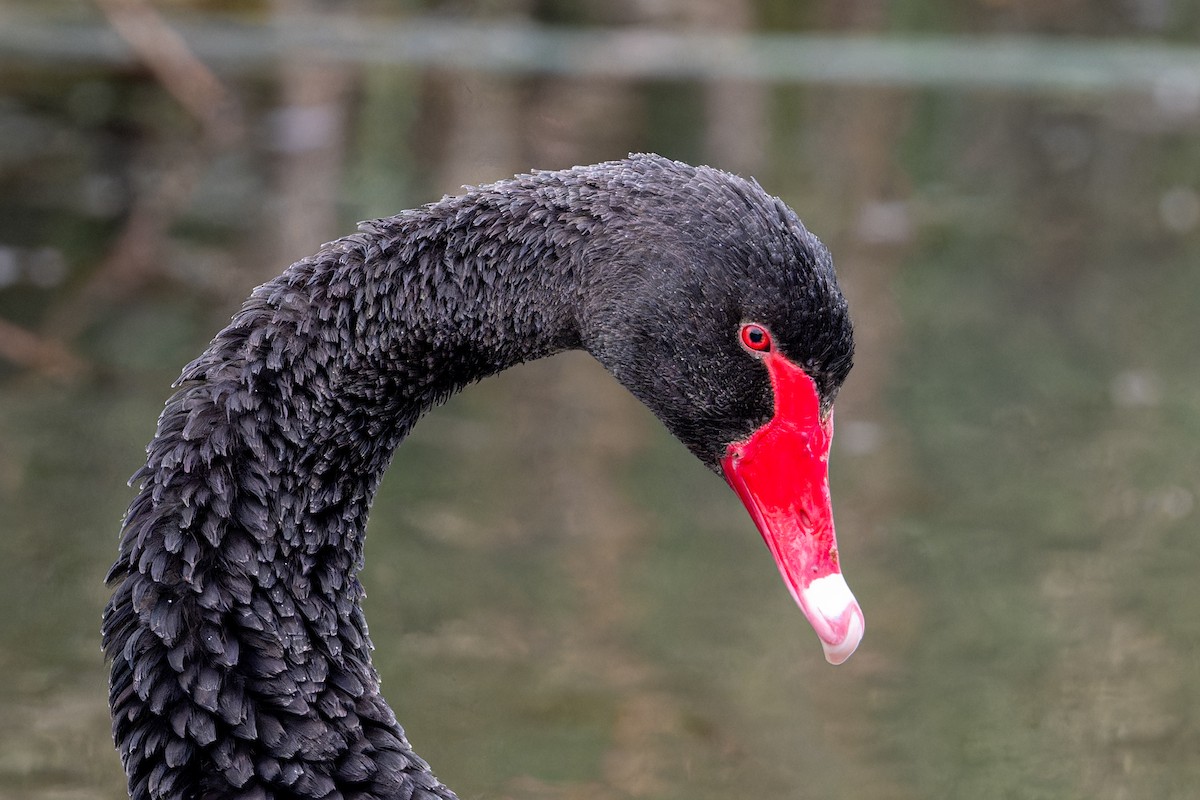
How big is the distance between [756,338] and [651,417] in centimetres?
383

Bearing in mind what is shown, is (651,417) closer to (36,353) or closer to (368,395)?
(36,353)

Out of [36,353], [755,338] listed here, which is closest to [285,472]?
[755,338]

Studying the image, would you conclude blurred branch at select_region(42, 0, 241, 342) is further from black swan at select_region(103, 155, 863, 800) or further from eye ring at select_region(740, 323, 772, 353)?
eye ring at select_region(740, 323, 772, 353)

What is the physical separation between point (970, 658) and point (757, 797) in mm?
1030

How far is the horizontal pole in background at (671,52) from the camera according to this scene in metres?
9.87

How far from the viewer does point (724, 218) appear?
2.29m

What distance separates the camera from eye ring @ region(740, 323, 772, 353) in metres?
2.34

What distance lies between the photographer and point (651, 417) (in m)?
6.18

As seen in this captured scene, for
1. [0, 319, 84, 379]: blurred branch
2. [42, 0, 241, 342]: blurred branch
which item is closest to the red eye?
[0, 319, 84, 379]: blurred branch

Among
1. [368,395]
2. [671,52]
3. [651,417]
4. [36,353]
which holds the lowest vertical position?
[368,395]

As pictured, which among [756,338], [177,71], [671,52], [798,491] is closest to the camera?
[756,338]

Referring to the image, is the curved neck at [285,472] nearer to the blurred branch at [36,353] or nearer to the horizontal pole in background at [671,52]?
the blurred branch at [36,353]

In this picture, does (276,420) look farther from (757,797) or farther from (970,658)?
(970,658)

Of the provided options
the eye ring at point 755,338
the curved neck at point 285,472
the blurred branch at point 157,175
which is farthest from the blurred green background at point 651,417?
the eye ring at point 755,338
